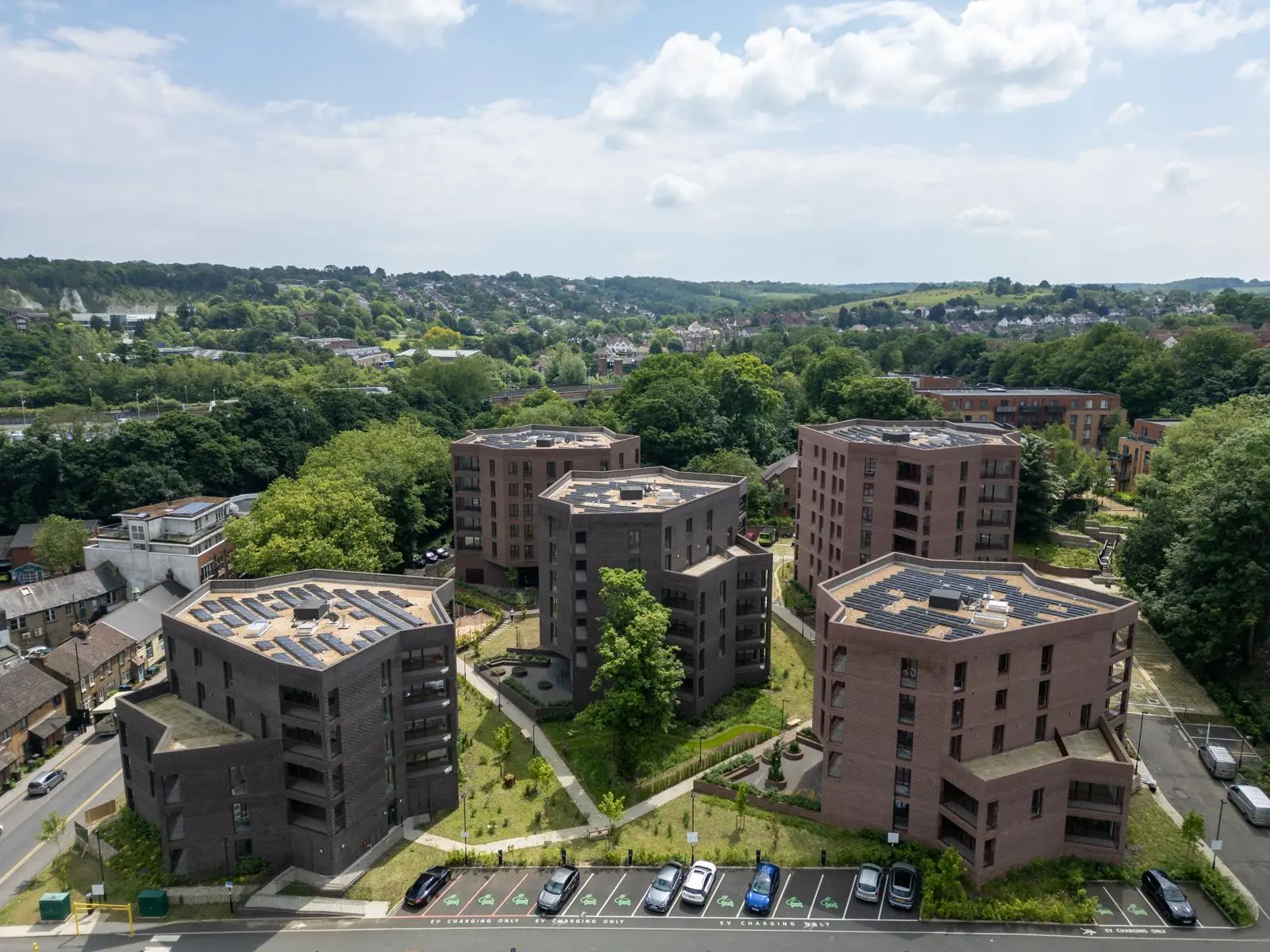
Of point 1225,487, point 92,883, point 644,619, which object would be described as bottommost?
point 92,883

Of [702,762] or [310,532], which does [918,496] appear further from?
[310,532]

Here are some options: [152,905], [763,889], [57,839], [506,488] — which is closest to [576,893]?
[763,889]

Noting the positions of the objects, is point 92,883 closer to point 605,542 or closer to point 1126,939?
point 605,542

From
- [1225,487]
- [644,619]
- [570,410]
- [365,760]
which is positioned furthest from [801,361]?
[365,760]

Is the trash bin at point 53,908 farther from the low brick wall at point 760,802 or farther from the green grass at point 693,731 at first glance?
the low brick wall at point 760,802

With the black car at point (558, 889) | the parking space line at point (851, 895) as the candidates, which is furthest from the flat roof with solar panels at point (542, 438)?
the parking space line at point (851, 895)

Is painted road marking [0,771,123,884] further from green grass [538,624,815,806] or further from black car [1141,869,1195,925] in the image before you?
black car [1141,869,1195,925]

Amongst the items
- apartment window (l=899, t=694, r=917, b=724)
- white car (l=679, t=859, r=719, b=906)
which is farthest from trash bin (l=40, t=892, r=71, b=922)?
apartment window (l=899, t=694, r=917, b=724)
